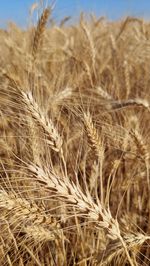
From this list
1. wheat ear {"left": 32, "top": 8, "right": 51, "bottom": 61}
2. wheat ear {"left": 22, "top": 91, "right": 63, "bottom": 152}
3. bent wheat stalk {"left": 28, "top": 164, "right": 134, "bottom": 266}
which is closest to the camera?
bent wheat stalk {"left": 28, "top": 164, "right": 134, "bottom": 266}

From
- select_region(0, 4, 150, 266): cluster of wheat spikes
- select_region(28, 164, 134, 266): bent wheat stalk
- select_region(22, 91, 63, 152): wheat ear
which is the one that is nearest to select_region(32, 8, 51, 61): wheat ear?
select_region(0, 4, 150, 266): cluster of wheat spikes

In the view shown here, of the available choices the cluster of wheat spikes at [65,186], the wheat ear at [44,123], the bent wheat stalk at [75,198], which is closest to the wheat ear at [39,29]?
Result: the cluster of wheat spikes at [65,186]

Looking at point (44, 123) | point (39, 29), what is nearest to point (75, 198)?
point (44, 123)

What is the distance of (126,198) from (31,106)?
811 mm

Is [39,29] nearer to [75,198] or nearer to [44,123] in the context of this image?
[44,123]

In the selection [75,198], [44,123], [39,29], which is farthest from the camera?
[39,29]

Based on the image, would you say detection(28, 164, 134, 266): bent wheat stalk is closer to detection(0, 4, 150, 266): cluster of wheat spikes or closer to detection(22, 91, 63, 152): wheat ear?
detection(0, 4, 150, 266): cluster of wheat spikes

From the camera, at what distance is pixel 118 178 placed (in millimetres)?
1652

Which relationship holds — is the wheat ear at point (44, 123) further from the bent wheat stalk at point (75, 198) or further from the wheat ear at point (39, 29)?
the wheat ear at point (39, 29)

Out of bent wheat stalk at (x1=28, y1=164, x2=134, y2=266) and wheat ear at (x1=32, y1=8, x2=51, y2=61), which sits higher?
wheat ear at (x1=32, y1=8, x2=51, y2=61)

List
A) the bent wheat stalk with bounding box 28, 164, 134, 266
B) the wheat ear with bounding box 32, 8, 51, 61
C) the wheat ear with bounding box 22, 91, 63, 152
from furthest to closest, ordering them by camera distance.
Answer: the wheat ear with bounding box 32, 8, 51, 61 < the wheat ear with bounding box 22, 91, 63, 152 < the bent wheat stalk with bounding box 28, 164, 134, 266

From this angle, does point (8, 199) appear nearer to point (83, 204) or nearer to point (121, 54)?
point (83, 204)

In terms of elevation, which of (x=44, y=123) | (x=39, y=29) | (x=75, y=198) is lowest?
(x=75, y=198)

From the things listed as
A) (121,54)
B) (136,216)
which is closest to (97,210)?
(136,216)
